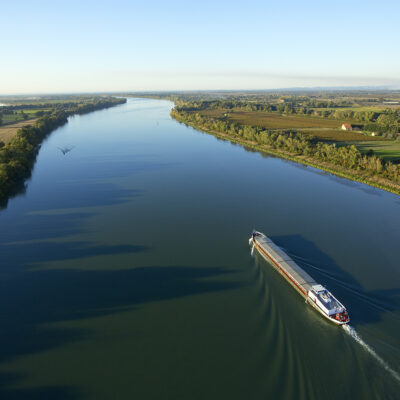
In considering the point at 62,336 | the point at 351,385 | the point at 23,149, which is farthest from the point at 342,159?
the point at 23,149

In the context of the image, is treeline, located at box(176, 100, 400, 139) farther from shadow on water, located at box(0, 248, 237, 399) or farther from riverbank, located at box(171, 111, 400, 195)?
shadow on water, located at box(0, 248, 237, 399)

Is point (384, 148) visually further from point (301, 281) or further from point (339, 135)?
point (301, 281)

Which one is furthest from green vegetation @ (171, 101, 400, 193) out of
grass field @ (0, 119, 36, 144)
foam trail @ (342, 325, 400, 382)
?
grass field @ (0, 119, 36, 144)

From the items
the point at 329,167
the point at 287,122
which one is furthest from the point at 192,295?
the point at 287,122

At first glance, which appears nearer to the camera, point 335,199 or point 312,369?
point 312,369

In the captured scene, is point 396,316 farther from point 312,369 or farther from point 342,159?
point 342,159

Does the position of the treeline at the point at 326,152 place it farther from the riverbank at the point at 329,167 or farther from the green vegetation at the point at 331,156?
the riverbank at the point at 329,167
